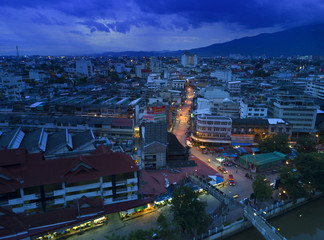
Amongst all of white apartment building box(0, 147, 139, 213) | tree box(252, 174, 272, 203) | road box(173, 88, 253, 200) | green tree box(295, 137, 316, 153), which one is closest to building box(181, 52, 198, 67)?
road box(173, 88, 253, 200)

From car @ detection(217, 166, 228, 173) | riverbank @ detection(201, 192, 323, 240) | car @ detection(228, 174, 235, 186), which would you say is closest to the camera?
riverbank @ detection(201, 192, 323, 240)

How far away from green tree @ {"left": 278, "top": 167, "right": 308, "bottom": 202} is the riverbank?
150 cm

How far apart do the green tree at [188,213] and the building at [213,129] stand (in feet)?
61.4

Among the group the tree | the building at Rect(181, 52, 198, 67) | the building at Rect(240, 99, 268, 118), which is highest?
the building at Rect(181, 52, 198, 67)

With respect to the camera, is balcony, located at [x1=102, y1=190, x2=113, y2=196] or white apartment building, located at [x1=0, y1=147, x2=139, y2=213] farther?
balcony, located at [x1=102, y1=190, x2=113, y2=196]

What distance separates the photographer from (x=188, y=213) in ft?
52.5

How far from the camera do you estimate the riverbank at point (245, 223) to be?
702 inches

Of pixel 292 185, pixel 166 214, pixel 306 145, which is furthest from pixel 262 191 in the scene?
pixel 306 145

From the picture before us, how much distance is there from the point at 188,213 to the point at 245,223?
672 cm

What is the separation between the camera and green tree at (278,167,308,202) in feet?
67.9

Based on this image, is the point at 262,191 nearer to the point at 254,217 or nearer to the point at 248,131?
the point at 254,217

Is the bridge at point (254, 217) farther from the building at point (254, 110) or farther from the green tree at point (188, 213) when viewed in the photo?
the building at point (254, 110)

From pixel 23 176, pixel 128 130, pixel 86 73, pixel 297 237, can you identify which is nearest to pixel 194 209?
pixel 297 237

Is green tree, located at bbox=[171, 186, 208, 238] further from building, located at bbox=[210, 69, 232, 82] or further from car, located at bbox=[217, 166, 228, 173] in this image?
building, located at bbox=[210, 69, 232, 82]
